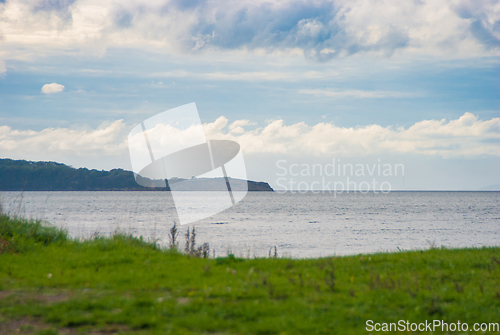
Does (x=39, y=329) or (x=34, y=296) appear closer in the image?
(x=39, y=329)

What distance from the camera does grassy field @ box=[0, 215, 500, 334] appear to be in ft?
16.4

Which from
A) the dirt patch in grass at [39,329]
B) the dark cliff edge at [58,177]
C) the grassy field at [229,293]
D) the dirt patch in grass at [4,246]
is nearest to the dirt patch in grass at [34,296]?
the grassy field at [229,293]

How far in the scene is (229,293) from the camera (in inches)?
248

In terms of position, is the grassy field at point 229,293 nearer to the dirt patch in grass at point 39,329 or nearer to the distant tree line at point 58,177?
the dirt patch in grass at point 39,329

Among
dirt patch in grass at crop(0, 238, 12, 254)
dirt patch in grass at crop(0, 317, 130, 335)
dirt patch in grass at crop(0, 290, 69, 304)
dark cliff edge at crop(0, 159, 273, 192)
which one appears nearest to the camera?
dirt patch in grass at crop(0, 317, 130, 335)

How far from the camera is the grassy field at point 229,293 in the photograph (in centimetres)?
501

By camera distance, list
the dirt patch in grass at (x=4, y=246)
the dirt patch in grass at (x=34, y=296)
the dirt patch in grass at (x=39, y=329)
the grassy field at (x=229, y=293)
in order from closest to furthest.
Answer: the dirt patch in grass at (x=39, y=329) → the grassy field at (x=229, y=293) → the dirt patch in grass at (x=34, y=296) → the dirt patch in grass at (x=4, y=246)

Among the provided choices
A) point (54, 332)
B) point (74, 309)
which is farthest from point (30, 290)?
point (54, 332)

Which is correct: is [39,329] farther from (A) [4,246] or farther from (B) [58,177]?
(B) [58,177]

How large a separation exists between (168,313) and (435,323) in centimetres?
374

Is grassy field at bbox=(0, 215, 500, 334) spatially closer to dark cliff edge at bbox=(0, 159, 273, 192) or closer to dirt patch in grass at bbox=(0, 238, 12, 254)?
dirt patch in grass at bbox=(0, 238, 12, 254)

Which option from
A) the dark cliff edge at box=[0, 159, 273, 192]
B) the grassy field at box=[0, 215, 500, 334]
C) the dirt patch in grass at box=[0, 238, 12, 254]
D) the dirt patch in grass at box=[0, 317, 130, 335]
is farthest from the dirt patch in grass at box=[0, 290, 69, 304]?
the dark cliff edge at box=[0, 159, 273, 192]

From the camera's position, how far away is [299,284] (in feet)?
23.0

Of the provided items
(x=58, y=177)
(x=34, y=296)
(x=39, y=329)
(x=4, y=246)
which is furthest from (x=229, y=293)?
(x=58, y=177)
